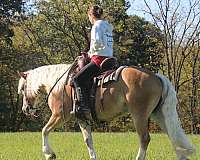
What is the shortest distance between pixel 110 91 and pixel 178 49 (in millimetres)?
40414

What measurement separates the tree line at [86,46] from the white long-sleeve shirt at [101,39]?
37.3 meters

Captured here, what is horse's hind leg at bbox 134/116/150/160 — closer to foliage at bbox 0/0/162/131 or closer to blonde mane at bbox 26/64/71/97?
blonde mane at bbox 26/64/71/97

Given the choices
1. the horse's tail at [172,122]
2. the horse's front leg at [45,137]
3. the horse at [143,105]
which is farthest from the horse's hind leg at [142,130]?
the horse's front leg at [45,137]

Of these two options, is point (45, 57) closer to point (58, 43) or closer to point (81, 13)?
point (58, 43)

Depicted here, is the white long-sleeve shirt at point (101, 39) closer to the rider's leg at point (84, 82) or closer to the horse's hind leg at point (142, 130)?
the rider's leg at point (84, 82)

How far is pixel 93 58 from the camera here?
9953mm

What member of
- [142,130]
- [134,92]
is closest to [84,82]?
[134,92]

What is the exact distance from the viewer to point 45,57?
51.5m

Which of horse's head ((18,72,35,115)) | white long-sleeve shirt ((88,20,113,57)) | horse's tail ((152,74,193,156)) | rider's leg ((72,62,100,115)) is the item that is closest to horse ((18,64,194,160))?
horse's tail ((152,74,193,156))

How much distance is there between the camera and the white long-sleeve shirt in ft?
32.0

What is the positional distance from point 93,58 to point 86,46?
130ft

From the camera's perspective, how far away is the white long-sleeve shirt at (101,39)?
9750 millimetres

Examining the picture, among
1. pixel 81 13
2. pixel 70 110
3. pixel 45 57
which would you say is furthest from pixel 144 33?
pixel 70 110

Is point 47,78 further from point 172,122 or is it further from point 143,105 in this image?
point 172,122
